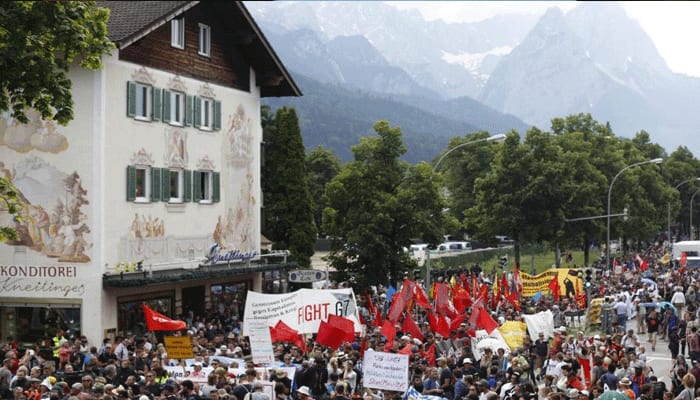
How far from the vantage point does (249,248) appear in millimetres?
40562

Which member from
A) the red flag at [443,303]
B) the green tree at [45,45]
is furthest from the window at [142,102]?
the green tree at [45,45]

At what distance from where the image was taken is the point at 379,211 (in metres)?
40.5

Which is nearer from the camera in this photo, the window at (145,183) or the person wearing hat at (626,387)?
the person wearing hat at (626,387)

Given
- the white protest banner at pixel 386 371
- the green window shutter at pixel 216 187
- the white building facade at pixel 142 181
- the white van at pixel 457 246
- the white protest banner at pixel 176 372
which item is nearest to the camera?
the white protest banner at pixel 386 371

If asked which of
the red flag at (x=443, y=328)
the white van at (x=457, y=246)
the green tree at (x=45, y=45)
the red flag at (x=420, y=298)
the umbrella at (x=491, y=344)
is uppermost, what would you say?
the green tree at (x=45, y=45)

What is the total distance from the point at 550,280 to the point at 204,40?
16.1 m

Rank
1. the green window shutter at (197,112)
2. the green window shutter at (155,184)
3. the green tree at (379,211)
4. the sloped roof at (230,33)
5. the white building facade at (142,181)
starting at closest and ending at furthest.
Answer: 1. the white building facade at (142,181)
2. the sloped roof at (230,33)
3. the green window shutter at (155,184)
4. the green window shutter at (197,112)
5. the green tree at (379,211)

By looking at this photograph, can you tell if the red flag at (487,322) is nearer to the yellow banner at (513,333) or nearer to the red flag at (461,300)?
the yellow banner at (513,333)

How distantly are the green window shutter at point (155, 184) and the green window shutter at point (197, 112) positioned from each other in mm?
2890

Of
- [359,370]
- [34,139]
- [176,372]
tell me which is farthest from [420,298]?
[34,139]

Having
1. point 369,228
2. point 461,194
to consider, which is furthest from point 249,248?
point 461,194

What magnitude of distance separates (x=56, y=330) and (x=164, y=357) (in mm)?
9800

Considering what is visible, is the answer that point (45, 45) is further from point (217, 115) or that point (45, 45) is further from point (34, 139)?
point (217, 115)

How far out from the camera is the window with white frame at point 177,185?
35250 millimetres
